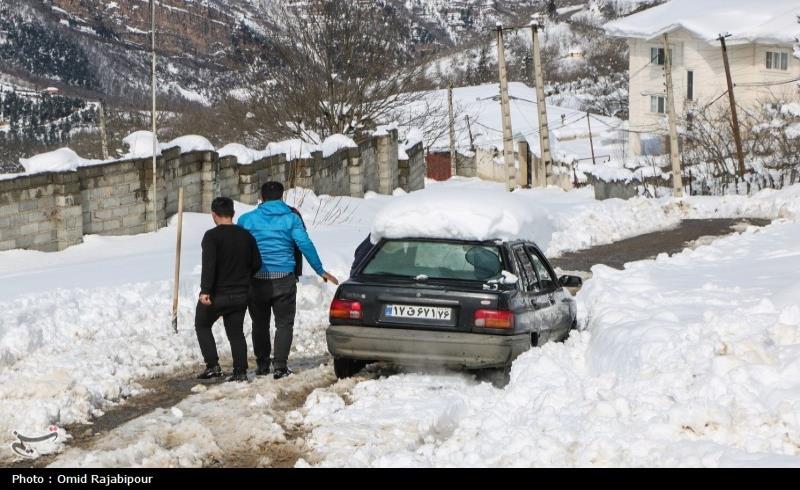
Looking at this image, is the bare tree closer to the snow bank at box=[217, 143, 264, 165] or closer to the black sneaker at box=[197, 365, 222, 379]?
the snow bank at box=[217, 143, 264, 165]

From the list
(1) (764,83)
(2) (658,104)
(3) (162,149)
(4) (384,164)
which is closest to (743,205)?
(4) (384,164)

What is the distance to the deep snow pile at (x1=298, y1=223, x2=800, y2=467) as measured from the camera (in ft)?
21.2

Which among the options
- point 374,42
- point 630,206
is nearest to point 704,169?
point 374,42

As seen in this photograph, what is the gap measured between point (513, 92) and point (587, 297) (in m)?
118

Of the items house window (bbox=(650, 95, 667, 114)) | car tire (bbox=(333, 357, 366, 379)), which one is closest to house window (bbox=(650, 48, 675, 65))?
house window (bbox=(650, 95, 667, 114))

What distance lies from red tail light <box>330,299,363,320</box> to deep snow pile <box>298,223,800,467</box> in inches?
22.2

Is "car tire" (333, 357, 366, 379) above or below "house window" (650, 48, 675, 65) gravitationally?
below

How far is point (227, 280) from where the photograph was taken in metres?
9.52

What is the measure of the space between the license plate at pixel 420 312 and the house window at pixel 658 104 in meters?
59.7

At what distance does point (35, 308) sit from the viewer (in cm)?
1223

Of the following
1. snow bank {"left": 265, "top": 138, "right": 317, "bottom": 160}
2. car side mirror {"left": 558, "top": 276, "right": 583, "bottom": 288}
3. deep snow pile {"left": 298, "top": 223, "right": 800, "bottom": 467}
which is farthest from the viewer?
snow bank {"left": 265, "top": 138, "right": 317, "bottom": 160}

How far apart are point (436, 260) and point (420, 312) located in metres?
0.72

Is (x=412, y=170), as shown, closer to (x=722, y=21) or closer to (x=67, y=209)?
(x=67, y=209)

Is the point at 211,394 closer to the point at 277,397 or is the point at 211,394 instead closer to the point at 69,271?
the point at 277,397
